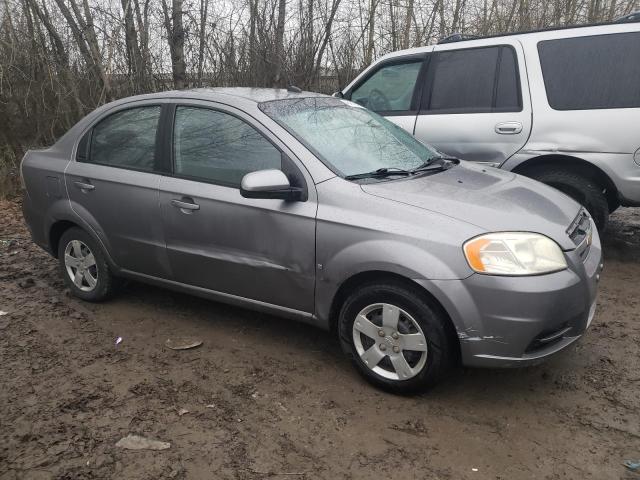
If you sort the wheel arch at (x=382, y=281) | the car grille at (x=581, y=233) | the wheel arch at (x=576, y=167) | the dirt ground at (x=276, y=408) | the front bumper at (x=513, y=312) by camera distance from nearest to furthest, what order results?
the dirt ground at (x=276, y=408) → the front bumper at (x=513, y=312) → the wheel arch at (x=382, y=281) → the car grille at (x=581, y=233) → the wheel arch at (x=576, y=167)

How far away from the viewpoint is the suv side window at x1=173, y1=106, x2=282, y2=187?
11.4 ft

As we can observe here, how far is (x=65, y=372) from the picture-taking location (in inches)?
136

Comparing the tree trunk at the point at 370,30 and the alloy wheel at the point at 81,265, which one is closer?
the alloy wheel at the point at 81,265

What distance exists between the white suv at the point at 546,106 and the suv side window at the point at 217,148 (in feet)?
7.89

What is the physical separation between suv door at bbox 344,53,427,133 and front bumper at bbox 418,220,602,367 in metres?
3.00

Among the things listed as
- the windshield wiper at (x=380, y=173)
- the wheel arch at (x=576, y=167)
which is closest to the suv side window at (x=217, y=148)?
the windshield wiper at (x=380, y=173)

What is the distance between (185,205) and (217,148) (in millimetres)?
420

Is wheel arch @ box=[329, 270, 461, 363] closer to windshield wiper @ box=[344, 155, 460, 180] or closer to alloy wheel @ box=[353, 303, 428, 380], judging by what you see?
alloy wheel @ box=[353, 303, 428, 380]

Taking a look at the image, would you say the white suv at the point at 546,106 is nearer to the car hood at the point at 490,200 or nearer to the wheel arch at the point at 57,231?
the car hood at the point at 490,200

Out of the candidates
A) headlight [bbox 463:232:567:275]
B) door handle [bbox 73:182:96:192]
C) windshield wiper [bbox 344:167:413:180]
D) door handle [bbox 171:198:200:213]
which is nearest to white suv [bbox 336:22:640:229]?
windshield wiper [bbox 344:167:413:180]

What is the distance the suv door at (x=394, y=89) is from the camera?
18.4 feet

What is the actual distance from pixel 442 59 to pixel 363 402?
3.71 m

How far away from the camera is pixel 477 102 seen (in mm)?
5230

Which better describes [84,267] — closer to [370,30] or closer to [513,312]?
[513,312]
